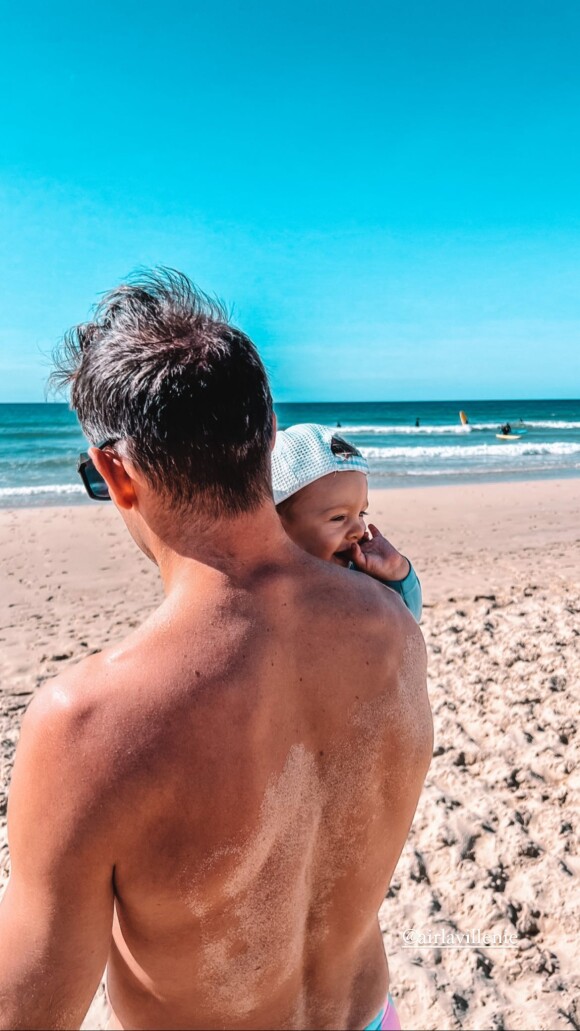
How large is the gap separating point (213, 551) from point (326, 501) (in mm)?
1341

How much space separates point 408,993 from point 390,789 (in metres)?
1.93

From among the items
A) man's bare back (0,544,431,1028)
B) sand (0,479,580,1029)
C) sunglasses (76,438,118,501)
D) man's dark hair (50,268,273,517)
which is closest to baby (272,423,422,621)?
sunglasses (76,438,118,501)

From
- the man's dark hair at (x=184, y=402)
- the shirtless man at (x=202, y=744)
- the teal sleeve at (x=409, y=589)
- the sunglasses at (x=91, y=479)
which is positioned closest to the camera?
the shirtless man at (x=202, y=744)

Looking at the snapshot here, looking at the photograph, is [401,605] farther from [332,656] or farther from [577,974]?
[577,974]

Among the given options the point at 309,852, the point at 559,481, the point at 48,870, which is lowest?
the point at 559,481

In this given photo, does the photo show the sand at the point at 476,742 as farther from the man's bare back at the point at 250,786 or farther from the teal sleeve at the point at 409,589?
the man's bare back at the point at 250,786

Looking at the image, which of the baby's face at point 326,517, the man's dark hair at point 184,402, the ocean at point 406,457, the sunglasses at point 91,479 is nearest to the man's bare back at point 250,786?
the man's dark hair at point 184,402

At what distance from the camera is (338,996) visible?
1.42 meters

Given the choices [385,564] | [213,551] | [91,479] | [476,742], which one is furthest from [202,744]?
[476,742]

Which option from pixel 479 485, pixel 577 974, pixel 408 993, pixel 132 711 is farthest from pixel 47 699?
pixel 479 485

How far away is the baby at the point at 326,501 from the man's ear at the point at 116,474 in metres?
1.21

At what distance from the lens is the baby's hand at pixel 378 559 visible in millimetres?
2422

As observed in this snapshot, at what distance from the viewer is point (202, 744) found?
0.99 metres

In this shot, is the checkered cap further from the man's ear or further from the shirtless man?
the man's ear
